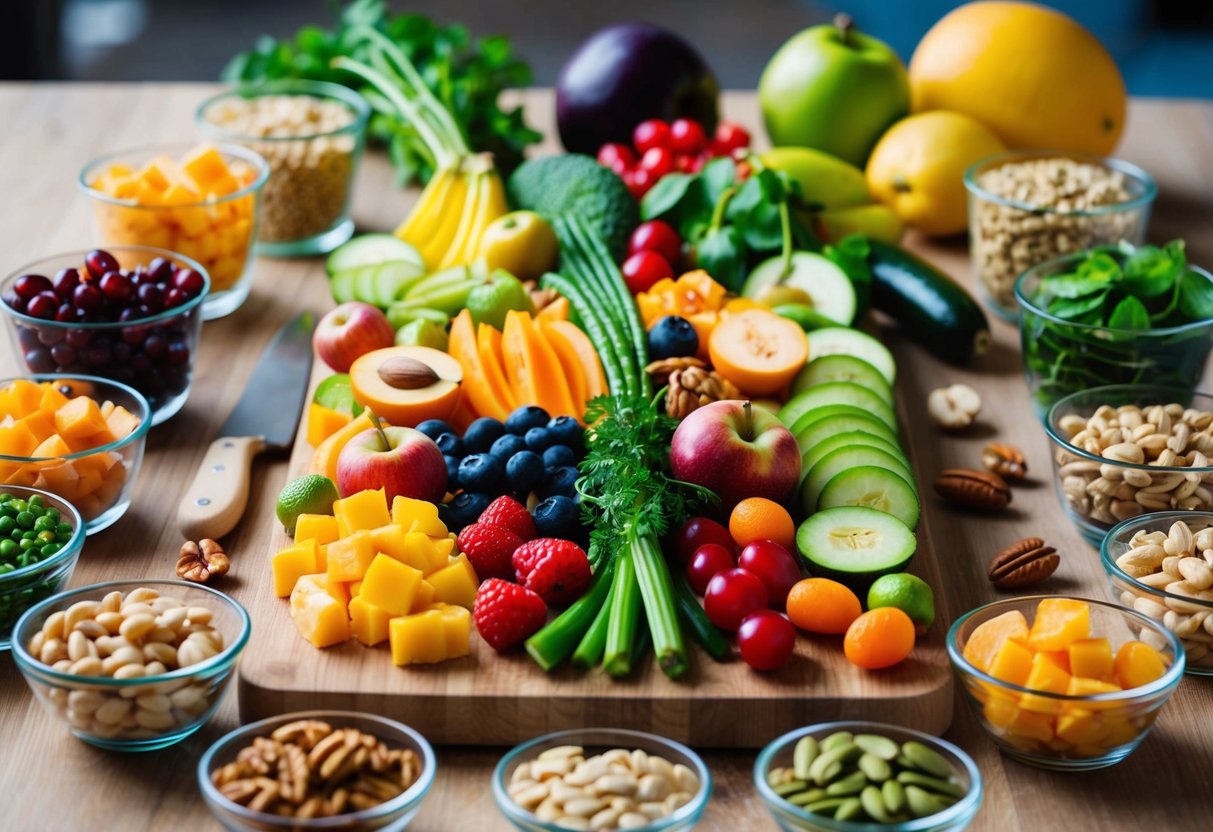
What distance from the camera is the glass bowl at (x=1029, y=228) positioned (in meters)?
2.55

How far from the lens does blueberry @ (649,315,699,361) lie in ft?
7.31

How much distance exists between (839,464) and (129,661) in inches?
38.6

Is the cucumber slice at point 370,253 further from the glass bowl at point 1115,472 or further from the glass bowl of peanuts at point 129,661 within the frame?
the glass bowl at point 1115,472

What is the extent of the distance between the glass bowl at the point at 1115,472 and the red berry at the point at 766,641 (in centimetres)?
55

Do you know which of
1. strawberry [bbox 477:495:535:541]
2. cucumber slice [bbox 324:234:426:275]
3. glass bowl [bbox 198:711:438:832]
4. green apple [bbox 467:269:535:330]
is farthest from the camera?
cucumber slice [bbox 324:234:426:275]

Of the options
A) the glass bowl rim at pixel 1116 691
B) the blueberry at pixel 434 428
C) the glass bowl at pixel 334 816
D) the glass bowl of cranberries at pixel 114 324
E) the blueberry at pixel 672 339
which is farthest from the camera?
the blueberry at pixel 672 339

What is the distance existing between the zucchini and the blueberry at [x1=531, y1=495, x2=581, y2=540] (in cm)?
99

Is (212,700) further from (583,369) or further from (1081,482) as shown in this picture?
(1081,482)

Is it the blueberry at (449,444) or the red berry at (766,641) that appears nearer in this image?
the red berry at (766,641)

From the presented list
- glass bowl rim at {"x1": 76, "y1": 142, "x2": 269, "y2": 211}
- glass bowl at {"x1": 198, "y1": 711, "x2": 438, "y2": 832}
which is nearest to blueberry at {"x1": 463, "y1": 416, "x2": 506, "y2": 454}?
glass bowl at {"x1": 198, "y1": 711, "x2": 438, "y2": 832}

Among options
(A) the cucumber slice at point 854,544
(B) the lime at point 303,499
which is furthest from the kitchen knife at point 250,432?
(A) the cucumber slice at point 854,544

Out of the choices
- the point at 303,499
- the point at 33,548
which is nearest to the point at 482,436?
the point at 303,499

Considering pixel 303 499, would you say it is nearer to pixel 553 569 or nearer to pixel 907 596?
pixel 553 569

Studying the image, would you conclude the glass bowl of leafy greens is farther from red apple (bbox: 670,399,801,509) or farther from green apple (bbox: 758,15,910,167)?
green apple (bbox: 758,15,910,167)
